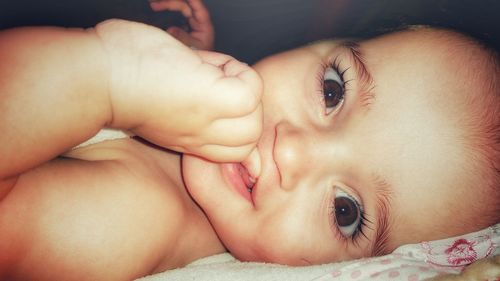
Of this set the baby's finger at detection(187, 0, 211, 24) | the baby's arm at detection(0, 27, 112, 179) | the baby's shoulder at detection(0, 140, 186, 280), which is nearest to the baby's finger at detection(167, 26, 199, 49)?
the baby's finger at detection(187, 0, 211, 24)

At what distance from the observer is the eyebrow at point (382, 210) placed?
1.02m

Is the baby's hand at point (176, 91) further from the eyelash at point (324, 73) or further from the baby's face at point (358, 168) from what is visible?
the eyelash at point (324, 73)

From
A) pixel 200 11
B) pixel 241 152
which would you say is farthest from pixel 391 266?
pixel 200 11

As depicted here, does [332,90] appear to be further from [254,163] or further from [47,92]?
[47,92]

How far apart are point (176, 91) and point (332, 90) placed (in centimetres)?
61

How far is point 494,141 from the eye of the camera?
987mm

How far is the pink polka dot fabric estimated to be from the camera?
985 millimetres

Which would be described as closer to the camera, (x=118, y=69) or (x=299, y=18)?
(x=118, y=69)

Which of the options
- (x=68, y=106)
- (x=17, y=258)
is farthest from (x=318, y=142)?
(x=17, y=258)

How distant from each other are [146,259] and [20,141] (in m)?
0.55

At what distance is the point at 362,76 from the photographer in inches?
43.4

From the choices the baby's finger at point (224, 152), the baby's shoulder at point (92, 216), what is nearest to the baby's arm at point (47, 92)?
Result: the baby's shoulder at point (92, 216)

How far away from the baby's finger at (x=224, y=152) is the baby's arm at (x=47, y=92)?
0.27m

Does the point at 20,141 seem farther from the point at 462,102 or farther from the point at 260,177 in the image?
the point at 462,102
